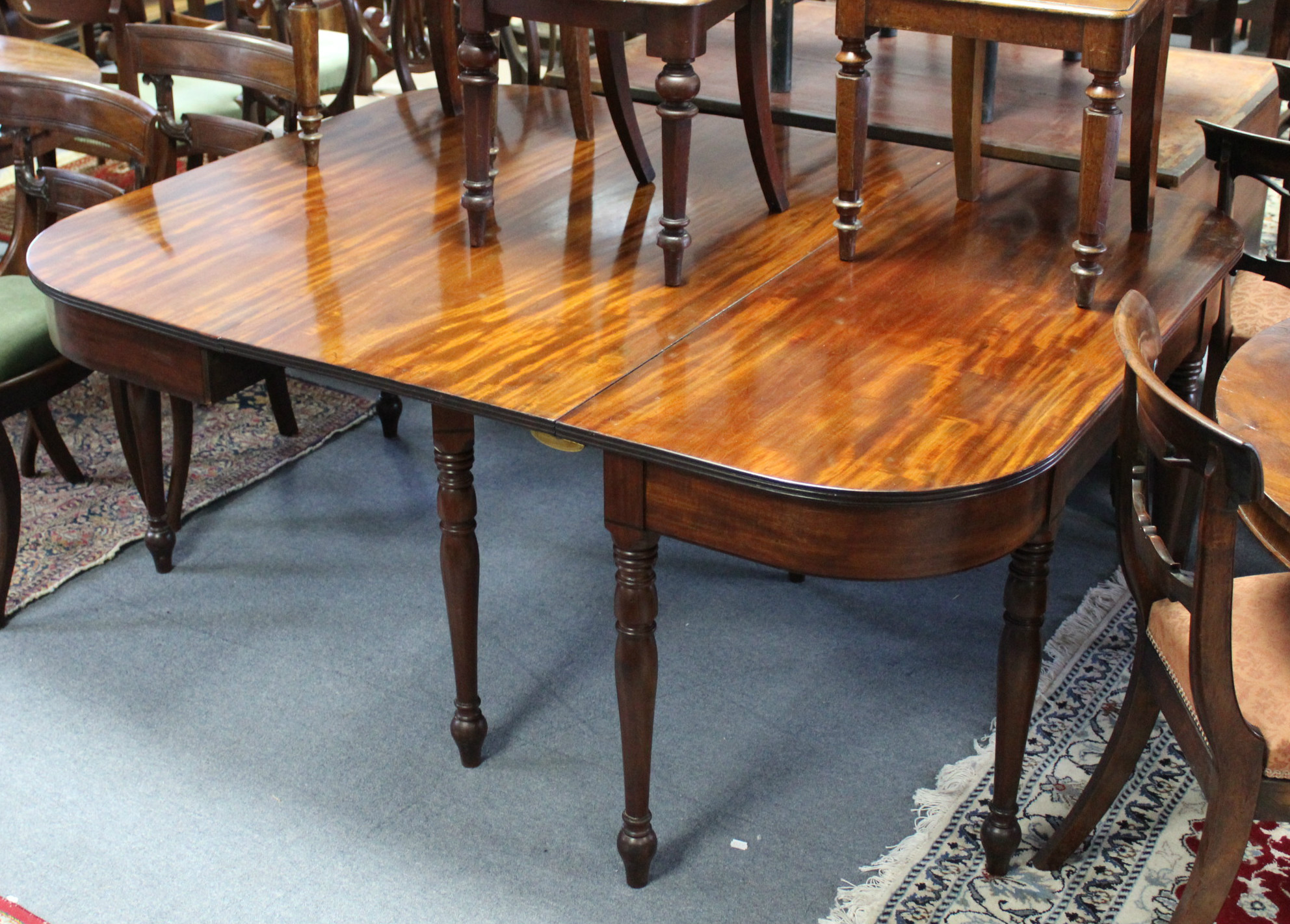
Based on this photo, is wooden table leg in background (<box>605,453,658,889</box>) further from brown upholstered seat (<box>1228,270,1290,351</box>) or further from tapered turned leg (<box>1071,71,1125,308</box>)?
brown upholstered seat (<box>1228,270,1290,351</box>)

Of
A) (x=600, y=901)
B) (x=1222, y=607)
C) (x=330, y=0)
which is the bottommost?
(x=600, y=901)

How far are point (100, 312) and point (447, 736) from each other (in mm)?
858

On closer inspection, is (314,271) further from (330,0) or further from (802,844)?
(330,0)

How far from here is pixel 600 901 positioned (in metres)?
1.90

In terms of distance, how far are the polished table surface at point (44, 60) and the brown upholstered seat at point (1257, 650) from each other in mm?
3138

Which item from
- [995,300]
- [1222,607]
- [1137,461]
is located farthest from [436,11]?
[1222,607]

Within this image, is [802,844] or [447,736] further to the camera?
[447,736]

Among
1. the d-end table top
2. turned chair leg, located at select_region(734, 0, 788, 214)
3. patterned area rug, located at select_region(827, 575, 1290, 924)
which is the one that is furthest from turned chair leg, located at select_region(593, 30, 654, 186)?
patterned area rug, located at select_region(827, 575, 1290, 924)

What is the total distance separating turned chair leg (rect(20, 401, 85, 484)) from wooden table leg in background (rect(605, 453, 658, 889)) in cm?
160

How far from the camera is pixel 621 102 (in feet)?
8.21

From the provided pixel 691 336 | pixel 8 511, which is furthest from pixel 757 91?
pixel 8 511

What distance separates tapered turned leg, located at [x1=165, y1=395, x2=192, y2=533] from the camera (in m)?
2.62

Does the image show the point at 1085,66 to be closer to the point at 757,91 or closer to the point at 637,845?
the point at 757,91

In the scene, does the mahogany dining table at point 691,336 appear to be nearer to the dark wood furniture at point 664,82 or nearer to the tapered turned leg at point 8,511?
the dark wood furniture at point 664,82
